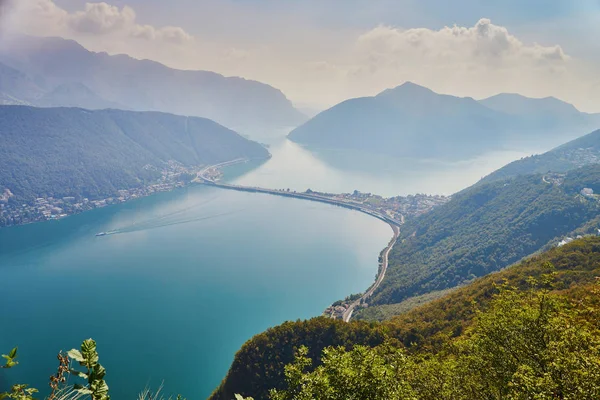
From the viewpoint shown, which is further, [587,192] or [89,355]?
[587,192]

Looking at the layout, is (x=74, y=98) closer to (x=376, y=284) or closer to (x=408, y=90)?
(x=408, y=90)

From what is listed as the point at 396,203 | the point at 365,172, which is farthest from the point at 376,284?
the point at 365,172

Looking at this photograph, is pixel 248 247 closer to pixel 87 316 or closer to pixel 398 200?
pixel 87 316

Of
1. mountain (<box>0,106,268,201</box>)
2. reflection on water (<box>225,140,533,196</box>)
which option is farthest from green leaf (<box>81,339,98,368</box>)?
reflection on water (<box>225,140,533,196</box>)

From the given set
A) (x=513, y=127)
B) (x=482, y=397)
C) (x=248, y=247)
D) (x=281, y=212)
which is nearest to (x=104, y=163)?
(x=281, y=212)

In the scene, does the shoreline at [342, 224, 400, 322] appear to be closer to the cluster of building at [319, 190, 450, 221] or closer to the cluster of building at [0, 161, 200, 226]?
the cluster of building at [319, 190, 450, 221]

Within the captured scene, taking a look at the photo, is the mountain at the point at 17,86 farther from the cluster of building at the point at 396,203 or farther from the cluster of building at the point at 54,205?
the cluster of building at the point at 396,203
